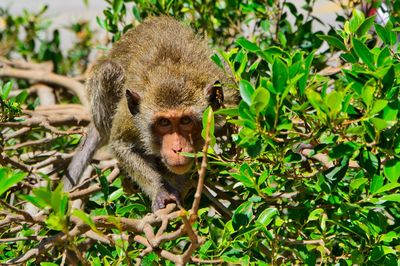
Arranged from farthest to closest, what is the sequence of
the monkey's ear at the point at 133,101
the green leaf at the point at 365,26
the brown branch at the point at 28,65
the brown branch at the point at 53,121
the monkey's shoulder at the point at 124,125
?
the brown branch at the point at 28,65
the monkey's shoulder at the point at 124,125
the monkey's ear at the point at 133,101
the brown branch at the point at 53,121
the green leaf at the point at 365,26

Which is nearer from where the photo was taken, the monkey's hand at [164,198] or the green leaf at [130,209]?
the green leaf at [130,209]

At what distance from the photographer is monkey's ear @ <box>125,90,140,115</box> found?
4562mm

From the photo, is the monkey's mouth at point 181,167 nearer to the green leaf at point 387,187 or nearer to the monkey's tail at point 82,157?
the monkey's tail at point 82,157

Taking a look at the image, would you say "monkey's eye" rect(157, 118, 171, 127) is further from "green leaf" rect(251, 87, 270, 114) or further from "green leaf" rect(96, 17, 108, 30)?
"green leaf" rect(251, 87, 270, 114)

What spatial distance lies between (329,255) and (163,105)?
157 centimetres

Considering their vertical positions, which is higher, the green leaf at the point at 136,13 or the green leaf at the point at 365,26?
the green leaf at the point at 365,26

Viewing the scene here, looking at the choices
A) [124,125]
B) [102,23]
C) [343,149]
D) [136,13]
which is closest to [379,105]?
[343,149]

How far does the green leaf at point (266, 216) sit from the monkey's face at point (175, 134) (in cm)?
95

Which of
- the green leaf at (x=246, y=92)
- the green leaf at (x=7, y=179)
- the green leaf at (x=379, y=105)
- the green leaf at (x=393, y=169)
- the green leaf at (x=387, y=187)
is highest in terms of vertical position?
the green leaf at (x=379, y=105)

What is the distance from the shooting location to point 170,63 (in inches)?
186

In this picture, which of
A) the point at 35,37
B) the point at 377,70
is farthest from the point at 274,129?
the point at 35,37

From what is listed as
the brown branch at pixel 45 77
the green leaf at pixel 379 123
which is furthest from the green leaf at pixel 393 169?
the brown branch at pixel 45 77

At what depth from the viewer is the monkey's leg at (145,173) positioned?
427cm

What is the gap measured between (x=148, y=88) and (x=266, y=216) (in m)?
1.67
